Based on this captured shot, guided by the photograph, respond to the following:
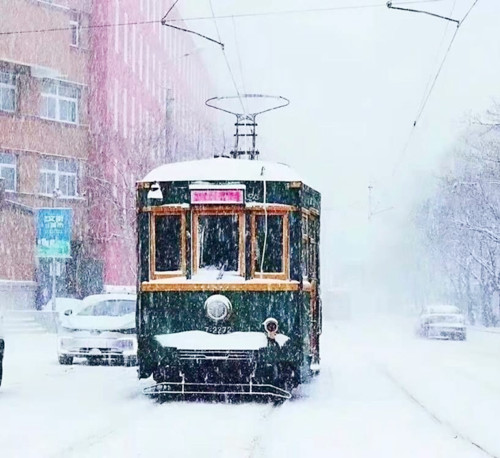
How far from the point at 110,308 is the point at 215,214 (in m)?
8.42

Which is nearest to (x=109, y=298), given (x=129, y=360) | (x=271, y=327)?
(x=129, y=360)

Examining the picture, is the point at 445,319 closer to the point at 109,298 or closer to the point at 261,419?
the point at 109,298

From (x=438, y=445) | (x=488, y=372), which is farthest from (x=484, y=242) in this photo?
(x=438, y=445)

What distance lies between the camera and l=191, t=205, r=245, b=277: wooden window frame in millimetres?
14258

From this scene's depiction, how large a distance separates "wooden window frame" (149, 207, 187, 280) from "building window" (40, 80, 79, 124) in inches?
1262

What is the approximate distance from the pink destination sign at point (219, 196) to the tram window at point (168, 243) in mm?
431

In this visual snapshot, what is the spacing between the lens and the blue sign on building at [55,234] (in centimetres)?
3247

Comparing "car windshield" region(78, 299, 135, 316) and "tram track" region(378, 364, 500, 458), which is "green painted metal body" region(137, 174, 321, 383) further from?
"car windshield" region(78, 299, 135, 316)

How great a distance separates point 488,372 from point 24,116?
28472 mm

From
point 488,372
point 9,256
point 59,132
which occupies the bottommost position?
point 488,372

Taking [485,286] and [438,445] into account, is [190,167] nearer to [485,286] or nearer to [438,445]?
[438,445]

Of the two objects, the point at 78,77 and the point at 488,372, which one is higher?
the point at 78,77

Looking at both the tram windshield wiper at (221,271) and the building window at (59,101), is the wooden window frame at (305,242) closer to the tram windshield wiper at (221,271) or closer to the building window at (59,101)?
the tram windshield wiper at (221,271)

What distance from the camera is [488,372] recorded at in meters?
20.9
